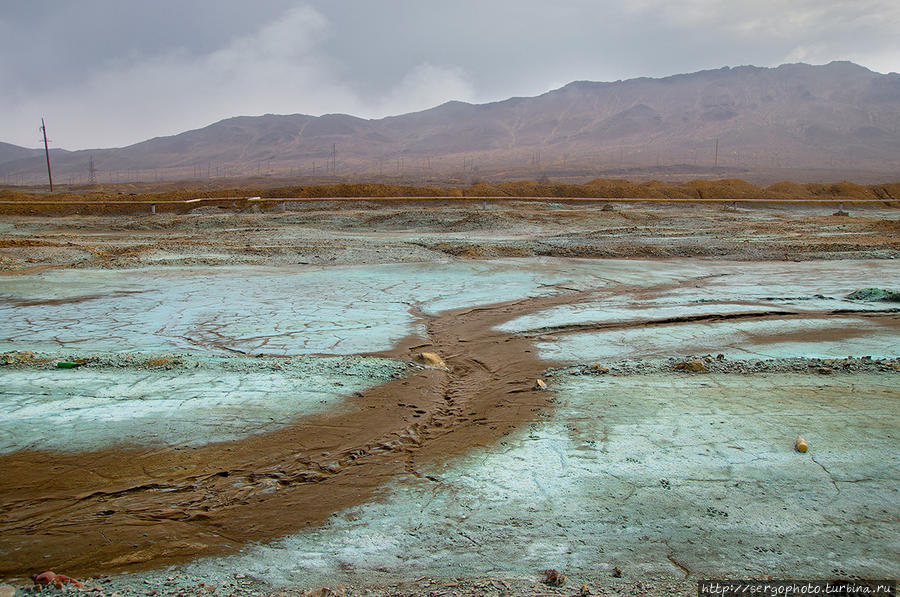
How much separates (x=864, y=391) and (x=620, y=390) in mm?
1747

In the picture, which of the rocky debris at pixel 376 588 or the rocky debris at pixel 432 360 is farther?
the rocky debris at pixel 432 360

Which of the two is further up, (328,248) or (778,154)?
(778,154)

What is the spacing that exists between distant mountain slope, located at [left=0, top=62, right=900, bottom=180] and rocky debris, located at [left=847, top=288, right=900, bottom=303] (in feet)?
252

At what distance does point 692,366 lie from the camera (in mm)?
5355

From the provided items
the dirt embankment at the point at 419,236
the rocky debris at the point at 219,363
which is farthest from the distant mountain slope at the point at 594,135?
the rocky debris at the point at 219,363

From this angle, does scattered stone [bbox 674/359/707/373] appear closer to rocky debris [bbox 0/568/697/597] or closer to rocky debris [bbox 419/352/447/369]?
rocky debris [bbox 419/352/447/369]

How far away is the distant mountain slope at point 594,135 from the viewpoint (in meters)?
100

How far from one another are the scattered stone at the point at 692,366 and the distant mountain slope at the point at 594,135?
80.2 metres

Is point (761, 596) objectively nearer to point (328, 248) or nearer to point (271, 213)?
point (328, 248)

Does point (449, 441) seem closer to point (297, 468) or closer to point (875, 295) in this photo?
point (297, 468)

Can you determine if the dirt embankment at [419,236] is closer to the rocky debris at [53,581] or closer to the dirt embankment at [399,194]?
the dirt embankment at [399,194]

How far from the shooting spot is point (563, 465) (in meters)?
3.67

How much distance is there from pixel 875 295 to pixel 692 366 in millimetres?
4502

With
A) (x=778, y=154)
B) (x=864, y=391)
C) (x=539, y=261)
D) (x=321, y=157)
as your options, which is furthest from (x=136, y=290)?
(x=321, y=157)
